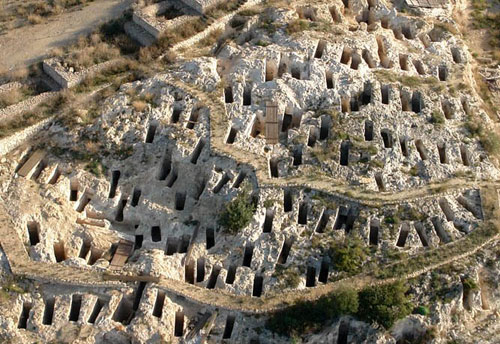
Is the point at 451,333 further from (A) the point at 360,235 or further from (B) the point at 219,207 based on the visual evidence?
(B) the point at 219,207

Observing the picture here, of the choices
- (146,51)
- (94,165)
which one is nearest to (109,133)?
(94,165)

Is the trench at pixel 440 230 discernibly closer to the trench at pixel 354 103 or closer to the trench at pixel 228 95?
the trench at pixel 354 103

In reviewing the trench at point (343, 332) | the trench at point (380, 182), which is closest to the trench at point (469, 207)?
the trench at point (380, 182)

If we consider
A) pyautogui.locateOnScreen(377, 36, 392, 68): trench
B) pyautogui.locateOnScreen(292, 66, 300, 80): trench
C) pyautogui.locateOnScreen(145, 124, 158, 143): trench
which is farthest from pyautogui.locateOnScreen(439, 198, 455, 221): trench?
pyautogui.locateOnScreen(145, 124, 158, 143): trench

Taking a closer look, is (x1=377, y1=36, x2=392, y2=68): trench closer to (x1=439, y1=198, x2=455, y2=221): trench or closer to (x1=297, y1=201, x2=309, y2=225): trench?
(x1=439, y1=198, x2=455, y2=221): trench

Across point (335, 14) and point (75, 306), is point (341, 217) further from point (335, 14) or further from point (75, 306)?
point (335, 14)

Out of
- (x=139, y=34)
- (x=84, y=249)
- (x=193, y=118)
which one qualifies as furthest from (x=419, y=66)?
(x=84, y=249)

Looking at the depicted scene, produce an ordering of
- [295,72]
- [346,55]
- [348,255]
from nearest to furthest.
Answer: [348,255] < [295,72] < [346,55]
